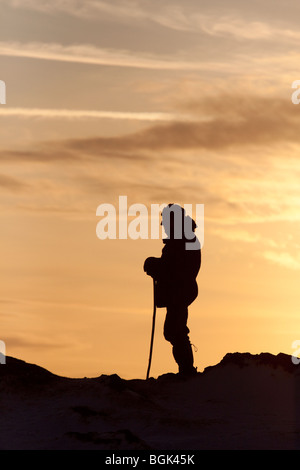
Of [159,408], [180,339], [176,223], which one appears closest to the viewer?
[159,408]

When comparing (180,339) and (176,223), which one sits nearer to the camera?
(180,339)

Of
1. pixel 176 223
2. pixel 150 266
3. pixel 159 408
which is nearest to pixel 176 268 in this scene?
pixel 150 266

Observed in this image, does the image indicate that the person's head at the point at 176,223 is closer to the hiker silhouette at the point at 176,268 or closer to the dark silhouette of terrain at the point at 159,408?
the hiker silhouette at the point at 176,268

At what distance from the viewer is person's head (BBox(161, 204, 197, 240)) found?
69.3ft

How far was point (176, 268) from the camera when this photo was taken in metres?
21.2

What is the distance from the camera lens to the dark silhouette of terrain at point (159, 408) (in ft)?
55.3

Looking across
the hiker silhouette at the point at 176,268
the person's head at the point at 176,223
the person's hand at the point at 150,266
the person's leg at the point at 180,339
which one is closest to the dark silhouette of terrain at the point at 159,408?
the person's leg at the point at 180,339

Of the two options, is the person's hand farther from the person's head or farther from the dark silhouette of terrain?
the dark silhouette of terrain

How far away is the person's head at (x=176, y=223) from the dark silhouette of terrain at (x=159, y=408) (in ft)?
8.60

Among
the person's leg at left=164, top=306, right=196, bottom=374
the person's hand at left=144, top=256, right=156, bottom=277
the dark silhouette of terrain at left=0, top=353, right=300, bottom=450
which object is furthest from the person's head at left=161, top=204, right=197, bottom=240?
the dark silhouette of terrain at left=0, top=353, right=300, bottom=450

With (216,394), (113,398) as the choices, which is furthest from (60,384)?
(216,394)

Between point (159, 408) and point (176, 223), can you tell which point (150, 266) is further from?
point (159, 408)

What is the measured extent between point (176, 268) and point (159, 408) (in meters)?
3.56

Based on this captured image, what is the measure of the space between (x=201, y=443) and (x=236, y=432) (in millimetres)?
816
